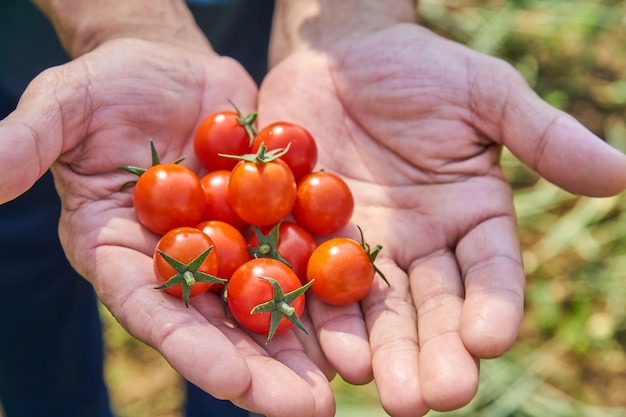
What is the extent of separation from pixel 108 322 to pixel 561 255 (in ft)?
8.25

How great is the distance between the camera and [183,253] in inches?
80.9

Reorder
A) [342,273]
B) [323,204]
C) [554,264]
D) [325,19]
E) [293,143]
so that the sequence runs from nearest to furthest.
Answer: [342,273] → [323,204] → [293,143] → [325,19] → [554,264]

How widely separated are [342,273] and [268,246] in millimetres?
294

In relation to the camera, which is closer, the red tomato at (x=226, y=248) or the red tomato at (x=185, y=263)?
the red tomato at (x=185, y=263)

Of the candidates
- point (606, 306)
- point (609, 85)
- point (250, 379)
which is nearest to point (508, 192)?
point (250, 379)

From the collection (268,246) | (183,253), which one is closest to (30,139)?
(183,253)

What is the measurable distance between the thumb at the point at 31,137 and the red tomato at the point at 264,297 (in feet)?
2.17

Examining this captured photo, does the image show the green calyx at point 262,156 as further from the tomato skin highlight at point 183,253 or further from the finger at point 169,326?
the finger at point 169,326

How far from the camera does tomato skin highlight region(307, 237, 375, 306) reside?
2137 millimetres

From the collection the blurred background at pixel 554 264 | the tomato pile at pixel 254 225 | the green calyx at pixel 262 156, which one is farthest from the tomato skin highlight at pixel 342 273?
the blurred background at pixel 554 264

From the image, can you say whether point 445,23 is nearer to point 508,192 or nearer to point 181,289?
point 508,192

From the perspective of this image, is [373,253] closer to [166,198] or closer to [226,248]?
[226,248]

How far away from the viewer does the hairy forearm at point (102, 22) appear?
2.79 meters

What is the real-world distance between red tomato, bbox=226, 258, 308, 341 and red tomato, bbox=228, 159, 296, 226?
199 millimetres
